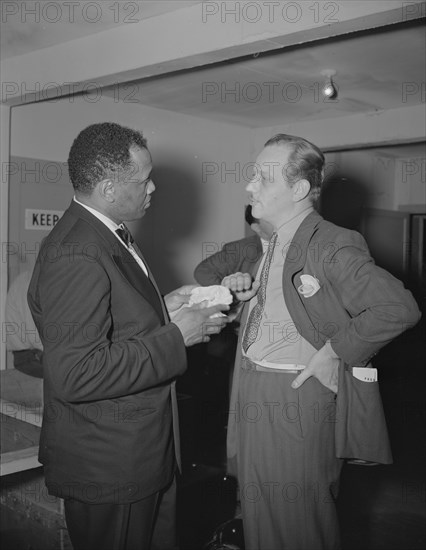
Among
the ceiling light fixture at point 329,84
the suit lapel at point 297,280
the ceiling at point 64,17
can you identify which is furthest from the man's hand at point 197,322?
the ceiling light fixture at point 329,84

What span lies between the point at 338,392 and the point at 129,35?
2.14 m

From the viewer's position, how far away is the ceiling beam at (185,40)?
216 cm

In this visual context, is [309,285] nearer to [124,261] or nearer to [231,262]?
[124,261]

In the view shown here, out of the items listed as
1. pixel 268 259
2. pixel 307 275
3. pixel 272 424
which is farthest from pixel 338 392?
pixel 268 259

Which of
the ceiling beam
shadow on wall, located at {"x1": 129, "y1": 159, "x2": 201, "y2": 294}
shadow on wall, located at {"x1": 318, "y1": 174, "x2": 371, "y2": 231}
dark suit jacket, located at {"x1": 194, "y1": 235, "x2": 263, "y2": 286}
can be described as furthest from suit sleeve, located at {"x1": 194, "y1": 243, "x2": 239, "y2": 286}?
shadow on wall, located at {"x1": 318, "y1": 174, "x2": 371, "y2": 231}

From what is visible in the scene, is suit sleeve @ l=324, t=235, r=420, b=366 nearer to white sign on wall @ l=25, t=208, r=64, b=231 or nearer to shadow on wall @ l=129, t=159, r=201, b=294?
white sign on wall @ l=25, t=208, r=64, b=231

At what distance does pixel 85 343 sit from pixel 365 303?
0.75 metres

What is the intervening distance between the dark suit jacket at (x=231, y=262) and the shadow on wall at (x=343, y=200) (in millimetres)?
2525

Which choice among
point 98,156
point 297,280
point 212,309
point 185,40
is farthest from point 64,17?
point 297,280

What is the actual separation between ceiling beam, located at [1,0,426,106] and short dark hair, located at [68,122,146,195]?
0.95 meters

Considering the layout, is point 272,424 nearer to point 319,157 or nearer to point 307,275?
point 307,275

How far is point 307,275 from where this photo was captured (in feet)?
5.44

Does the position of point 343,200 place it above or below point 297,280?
above

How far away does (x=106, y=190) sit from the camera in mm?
1771
